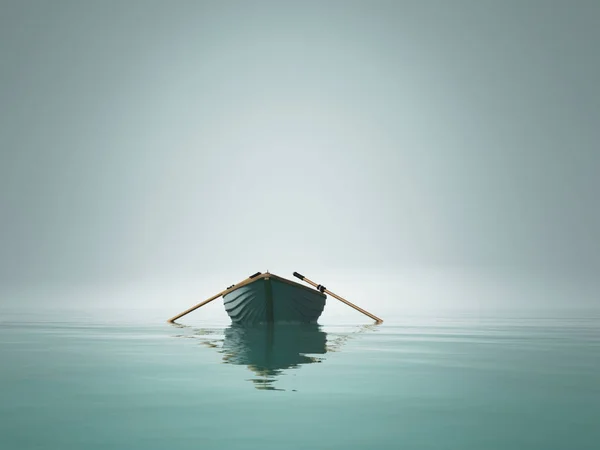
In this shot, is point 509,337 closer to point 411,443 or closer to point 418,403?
point 418,403

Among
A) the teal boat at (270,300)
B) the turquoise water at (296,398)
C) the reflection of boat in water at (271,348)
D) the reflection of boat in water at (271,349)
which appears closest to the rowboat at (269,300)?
the teal boat at (270,300)

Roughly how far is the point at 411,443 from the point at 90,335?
19.6 metres

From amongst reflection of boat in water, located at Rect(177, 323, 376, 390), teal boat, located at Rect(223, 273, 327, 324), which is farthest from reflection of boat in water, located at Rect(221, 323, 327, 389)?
teal boat, located at Rect(223, 273, 327, 324)

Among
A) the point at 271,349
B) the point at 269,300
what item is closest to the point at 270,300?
the point at 269,300

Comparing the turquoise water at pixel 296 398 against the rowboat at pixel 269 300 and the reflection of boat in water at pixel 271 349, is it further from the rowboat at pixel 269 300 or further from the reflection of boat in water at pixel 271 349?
the rowboat at pixel 269 300

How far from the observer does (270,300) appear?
2538 centimetres

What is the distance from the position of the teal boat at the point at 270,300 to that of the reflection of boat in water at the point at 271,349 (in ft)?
3.39

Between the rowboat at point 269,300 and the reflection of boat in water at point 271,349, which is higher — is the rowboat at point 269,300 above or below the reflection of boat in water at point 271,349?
above

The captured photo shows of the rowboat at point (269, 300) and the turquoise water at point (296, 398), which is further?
the rowboat at point (269, 300)

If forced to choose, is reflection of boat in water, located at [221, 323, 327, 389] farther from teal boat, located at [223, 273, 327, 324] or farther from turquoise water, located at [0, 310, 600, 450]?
teal boat, located at [223, 273, 327, 324]

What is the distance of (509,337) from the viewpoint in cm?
2358

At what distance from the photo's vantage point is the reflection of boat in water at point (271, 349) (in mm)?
12453

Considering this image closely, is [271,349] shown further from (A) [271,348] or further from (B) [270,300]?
(B) [270,300]

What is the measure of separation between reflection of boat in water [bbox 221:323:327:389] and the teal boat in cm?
103
